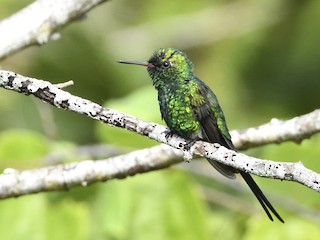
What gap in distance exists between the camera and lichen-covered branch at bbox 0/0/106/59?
Answer: 4355 mm

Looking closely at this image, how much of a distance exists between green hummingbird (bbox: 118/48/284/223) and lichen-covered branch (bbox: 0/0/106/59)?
1.61ft

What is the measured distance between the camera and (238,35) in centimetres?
843

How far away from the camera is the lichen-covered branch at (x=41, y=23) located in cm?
436

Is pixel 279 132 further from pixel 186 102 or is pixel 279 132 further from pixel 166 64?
pixel 166 64

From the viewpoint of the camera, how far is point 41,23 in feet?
14.5

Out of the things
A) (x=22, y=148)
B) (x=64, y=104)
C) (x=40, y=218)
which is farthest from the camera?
(x=40, y=218)

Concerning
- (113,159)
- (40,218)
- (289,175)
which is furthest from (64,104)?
(40,218)

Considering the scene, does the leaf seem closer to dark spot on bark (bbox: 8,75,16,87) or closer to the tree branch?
the tree branch

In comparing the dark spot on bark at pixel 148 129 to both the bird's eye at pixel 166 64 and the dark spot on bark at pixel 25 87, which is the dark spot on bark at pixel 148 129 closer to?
the dark spot on bark at pixel 25 87

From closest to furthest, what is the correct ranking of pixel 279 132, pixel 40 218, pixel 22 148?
pixel 279 132
pixel 22 148
pixel 40 218

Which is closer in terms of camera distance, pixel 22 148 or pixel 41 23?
pixel 41 23

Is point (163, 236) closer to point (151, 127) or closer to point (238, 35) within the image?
point (151, 127)

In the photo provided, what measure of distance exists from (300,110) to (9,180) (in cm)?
459

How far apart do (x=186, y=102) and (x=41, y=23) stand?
0.90m
